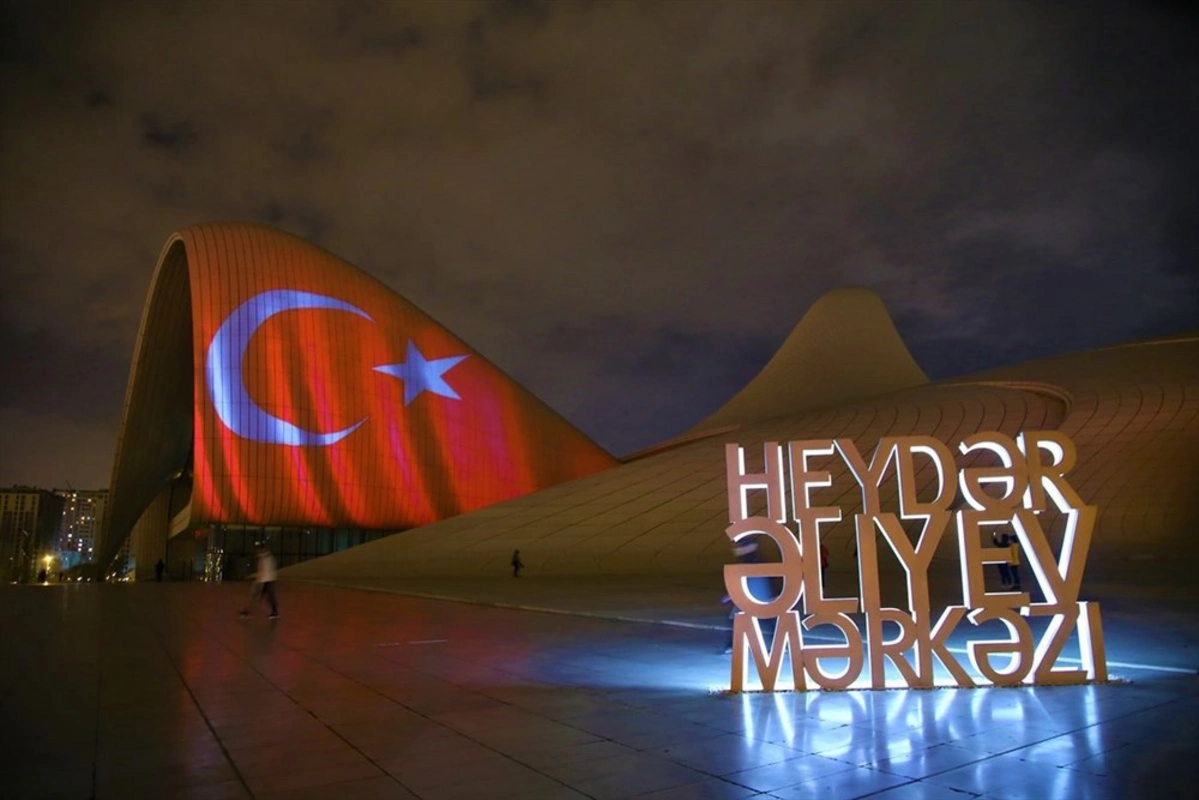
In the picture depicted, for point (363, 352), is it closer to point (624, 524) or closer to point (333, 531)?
point (333, 531)

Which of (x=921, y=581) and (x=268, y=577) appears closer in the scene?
(x=921, y=581)

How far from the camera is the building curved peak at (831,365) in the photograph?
36.0 m

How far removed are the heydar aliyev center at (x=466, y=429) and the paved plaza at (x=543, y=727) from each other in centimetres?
1308

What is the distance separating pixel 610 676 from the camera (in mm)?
6688

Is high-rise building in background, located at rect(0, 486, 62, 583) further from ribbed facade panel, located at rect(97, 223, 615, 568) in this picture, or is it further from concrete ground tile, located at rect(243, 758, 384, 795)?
concrete ground tile, located at rect(243, 758, 384, 795)

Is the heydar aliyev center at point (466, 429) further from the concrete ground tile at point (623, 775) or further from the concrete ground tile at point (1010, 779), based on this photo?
the concrete ground tile at point (623, 775)

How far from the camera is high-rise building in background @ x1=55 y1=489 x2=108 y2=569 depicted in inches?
5536

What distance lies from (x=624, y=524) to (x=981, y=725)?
691 inches

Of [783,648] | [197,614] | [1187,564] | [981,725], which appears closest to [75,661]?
[197,614]

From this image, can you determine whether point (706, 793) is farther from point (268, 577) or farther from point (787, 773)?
point (268, 577)

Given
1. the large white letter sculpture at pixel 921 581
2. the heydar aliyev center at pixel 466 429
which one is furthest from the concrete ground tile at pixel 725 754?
the heydar aliyev center at pixel 466 429

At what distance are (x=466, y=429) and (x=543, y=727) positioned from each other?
29.2m

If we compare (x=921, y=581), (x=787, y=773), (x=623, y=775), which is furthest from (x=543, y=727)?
(x=921, y=581)

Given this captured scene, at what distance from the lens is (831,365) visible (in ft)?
122
